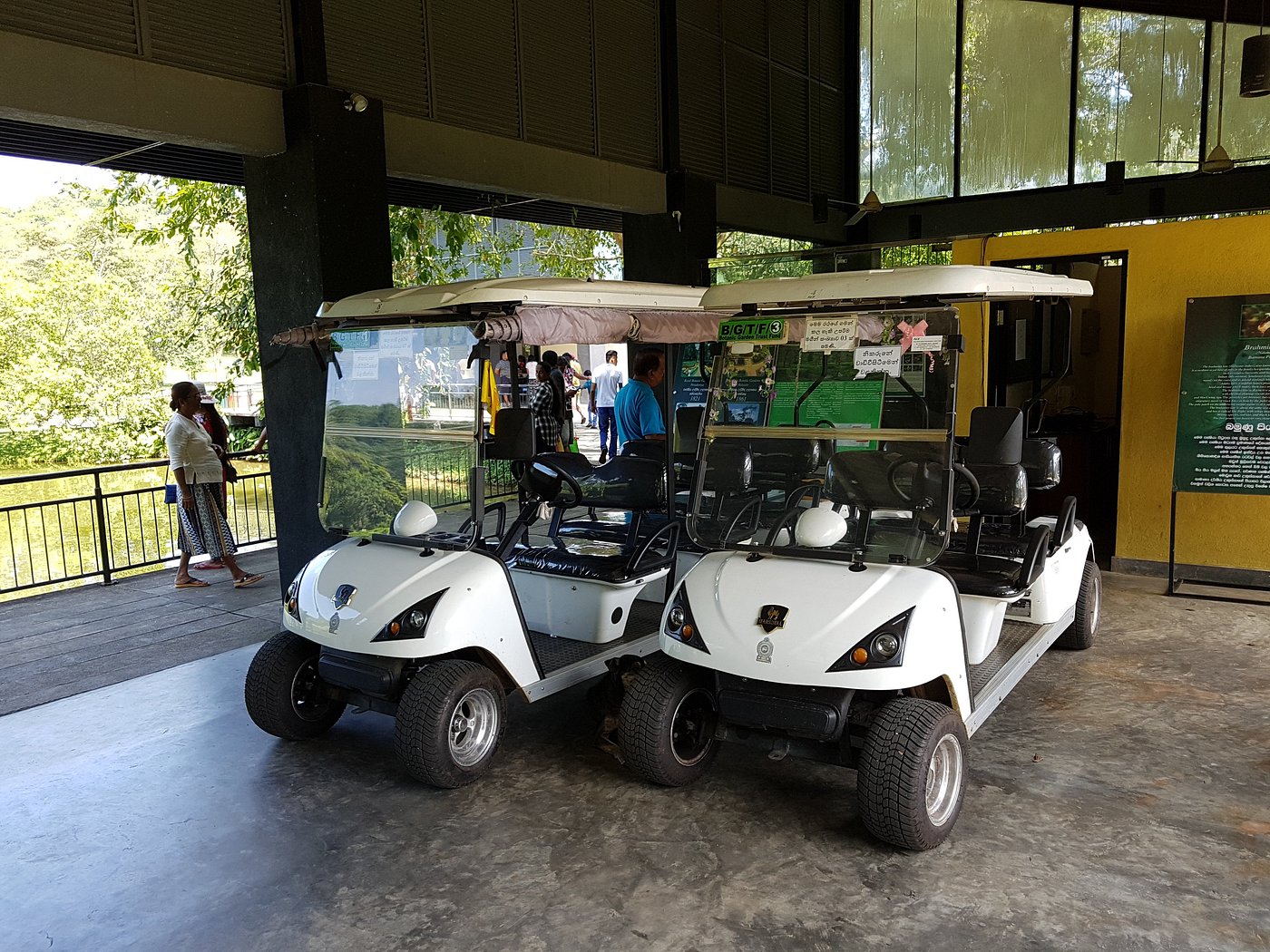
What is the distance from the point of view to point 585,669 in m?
4.63

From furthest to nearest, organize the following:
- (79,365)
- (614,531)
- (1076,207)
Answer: (79,365) < (1076,207) < (614,531)

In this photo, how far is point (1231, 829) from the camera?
11.6ft

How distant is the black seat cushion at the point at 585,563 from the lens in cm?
486

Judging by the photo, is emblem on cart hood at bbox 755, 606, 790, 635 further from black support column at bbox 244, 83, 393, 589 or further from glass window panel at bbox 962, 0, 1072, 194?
glass window panel at bbox 962, 0, 1072, 194

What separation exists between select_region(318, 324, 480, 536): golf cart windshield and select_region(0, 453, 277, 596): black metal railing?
3.65 metres

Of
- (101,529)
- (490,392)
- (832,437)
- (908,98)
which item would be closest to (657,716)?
(832,437)

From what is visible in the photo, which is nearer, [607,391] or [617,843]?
[617,843]

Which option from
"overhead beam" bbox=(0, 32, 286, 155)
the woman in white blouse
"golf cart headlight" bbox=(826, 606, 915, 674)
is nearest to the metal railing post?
the woman in white blouse

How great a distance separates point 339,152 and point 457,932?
4.85 meters

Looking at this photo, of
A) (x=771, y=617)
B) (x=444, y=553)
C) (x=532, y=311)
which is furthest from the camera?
(x=444, y=553)

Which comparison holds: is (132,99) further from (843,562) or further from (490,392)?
(843,562)

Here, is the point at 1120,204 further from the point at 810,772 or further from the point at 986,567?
the point at 810,772

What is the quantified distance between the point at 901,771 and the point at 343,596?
234 cm

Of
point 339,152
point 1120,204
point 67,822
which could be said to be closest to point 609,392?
point 1120,204
